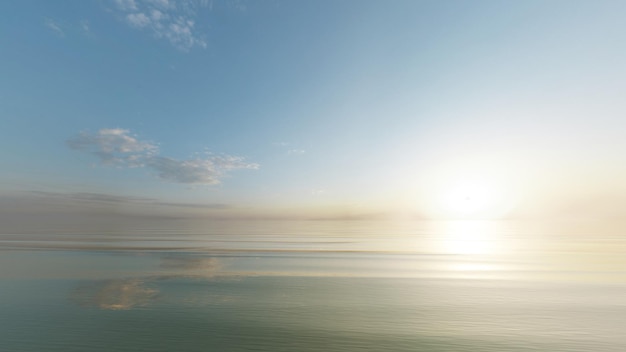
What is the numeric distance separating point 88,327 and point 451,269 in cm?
2314

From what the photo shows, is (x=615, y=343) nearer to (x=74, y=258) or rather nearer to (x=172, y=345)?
(x=172, y=345)

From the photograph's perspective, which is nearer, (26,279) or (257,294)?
(257,294)

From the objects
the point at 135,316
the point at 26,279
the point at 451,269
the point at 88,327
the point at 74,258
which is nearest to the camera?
the point at 88,327

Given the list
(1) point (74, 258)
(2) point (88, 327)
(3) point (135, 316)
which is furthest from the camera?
(1) point (74, 258)

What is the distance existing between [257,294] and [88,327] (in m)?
7.27

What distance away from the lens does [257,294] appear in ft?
54.6

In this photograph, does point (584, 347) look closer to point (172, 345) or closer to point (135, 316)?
point (172, 345)

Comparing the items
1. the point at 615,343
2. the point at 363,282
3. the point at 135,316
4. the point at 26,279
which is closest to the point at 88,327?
the point at 135,316

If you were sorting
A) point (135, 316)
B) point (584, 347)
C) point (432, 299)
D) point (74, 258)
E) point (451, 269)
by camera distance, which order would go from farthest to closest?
point (74, 258), point (451, 269), point (432, 299), point (135, 316), point (584, 347)

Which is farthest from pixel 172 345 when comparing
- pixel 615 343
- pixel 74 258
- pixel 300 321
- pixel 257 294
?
pixel 74 258

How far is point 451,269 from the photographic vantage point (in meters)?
24.7

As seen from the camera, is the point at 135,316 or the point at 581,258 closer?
the point at 135,316

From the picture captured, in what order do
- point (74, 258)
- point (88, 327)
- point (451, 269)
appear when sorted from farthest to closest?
point (74, 258) < point (451, 269) < point (88, 327)

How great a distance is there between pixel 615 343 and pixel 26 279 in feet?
96.0
